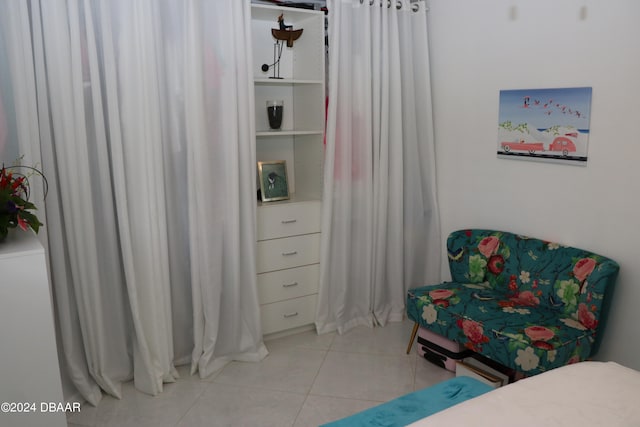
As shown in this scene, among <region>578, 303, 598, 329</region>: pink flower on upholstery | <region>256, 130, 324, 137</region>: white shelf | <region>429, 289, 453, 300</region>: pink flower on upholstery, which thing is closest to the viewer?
<region>578, 303, 598, 329</region>: pink flower on upholstery

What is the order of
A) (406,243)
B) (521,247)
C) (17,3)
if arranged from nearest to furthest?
(17,3), (521,247), (406,243)

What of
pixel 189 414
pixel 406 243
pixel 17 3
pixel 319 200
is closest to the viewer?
pixel 17 3

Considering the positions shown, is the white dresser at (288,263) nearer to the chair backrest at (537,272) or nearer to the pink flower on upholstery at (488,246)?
the chair backrest at (537,272)

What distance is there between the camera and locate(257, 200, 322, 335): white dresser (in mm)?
3375

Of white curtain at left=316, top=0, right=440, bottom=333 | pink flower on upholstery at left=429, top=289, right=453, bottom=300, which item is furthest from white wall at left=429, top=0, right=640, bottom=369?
pink flower on upholstery at left=429, top=289, right=453, bottom=300

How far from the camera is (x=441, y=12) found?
143 inches

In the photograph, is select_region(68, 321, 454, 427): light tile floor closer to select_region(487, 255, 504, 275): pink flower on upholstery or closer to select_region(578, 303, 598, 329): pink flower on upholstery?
select_region(487, 255, 504, 275): pink flower on upholstery

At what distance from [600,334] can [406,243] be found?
143cm

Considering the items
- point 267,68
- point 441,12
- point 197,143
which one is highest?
point 441,12

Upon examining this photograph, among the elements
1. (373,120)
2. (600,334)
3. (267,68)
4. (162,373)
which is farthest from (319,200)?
(600,334)

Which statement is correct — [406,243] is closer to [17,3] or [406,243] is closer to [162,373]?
[162,373]

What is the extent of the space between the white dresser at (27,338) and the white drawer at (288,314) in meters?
1.56

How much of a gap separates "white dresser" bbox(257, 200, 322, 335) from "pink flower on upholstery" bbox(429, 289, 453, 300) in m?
0.79

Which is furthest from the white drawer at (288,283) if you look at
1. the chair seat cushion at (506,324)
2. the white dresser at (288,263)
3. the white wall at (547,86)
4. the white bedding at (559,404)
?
the white bedding at (559,404)
